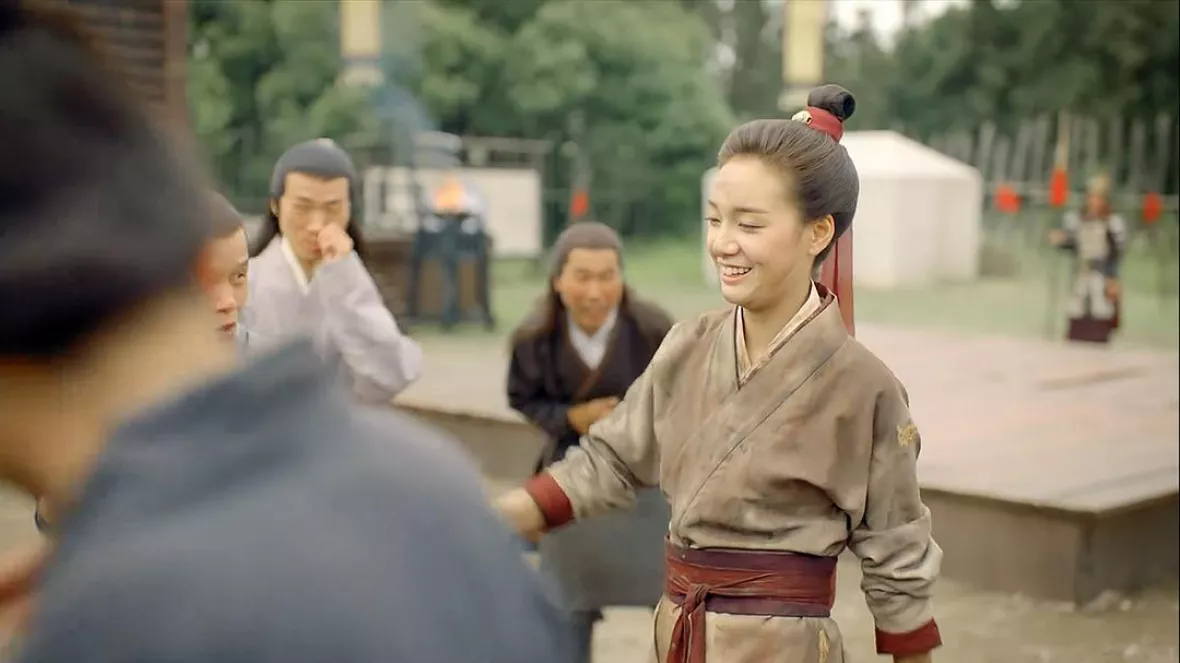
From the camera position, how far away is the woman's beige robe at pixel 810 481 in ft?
5.65

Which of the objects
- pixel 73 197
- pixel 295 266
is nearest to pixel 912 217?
pixel 295 266

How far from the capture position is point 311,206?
2461 mm

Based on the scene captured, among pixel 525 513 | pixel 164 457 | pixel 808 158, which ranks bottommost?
pixel 525 513

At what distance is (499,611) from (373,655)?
0.28 ft

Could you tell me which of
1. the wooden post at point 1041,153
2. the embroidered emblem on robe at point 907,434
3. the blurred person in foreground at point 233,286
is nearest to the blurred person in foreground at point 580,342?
the blurred person in foreground at point 233,286

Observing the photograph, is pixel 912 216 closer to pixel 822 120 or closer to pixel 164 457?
pixel 822 120

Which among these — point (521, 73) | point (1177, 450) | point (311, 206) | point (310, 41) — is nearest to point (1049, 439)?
point (1177, 450)

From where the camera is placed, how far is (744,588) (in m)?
1.75

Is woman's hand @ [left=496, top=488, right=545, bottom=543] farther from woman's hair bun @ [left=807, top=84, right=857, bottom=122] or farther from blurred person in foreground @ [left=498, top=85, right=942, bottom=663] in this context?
woman's hair bun @ [left=807, top=84, right=857, bottom=122]

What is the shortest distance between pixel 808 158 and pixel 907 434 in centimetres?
39

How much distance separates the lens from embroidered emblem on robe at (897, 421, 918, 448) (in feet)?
5.70

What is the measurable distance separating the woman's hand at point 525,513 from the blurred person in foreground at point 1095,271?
6922 millimetres

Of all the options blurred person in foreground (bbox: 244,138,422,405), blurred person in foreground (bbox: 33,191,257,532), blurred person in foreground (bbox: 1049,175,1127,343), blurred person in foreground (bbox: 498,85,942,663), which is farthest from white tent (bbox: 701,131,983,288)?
blurred person in foreground (bbox: 498,85,942,663)

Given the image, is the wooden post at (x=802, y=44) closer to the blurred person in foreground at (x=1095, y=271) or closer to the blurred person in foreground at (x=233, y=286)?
the blurred person in foreground at (x=1095, y=271)
